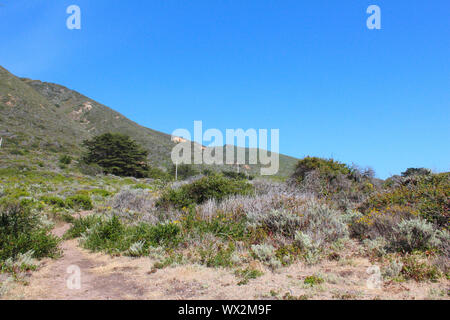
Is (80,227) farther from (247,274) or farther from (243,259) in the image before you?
(247,274)

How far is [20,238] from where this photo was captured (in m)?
6.29

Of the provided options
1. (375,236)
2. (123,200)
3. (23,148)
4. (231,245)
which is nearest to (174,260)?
(231,245)

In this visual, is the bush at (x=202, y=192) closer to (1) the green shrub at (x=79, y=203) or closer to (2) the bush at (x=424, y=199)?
(2) the bush at (x=424, y=199)

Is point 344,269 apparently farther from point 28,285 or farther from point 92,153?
point 92,153

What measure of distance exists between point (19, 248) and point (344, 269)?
6394mm

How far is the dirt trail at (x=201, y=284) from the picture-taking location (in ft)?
13.5

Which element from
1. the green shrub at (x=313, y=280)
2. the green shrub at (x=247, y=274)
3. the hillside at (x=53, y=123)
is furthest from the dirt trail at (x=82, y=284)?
the hillside at (x=53, y=123)

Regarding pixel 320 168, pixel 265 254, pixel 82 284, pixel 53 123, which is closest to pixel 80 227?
pixel 82 284

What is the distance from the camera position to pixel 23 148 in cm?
3781

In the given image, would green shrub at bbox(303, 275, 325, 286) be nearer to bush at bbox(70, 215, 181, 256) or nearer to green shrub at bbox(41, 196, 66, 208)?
bush at bbox(70, 215, 181, 256)

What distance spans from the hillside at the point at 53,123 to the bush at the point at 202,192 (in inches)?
1066

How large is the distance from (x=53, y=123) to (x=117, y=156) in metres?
21.5

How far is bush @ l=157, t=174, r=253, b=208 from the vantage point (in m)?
10.8

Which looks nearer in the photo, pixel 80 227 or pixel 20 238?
pixel 20 238
